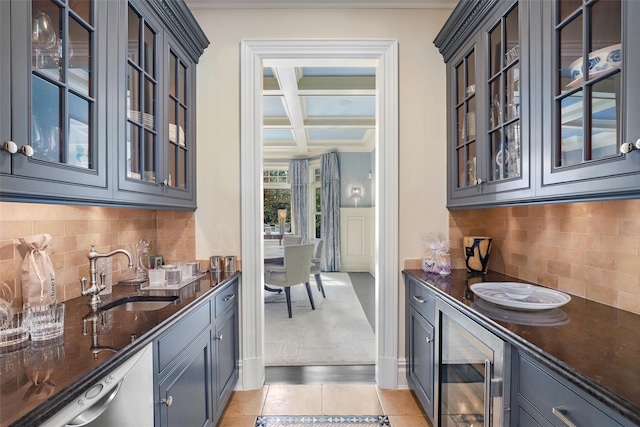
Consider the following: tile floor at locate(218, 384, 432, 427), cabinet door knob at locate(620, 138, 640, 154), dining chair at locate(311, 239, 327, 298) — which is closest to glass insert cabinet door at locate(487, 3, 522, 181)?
cabinet door knob at locate(620, 138, 640, 154)

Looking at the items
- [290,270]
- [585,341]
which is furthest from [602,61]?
[290,270]

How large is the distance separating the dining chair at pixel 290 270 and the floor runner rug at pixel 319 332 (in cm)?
32

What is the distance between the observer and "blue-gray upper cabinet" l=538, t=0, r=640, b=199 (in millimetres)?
972

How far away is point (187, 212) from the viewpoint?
245 centimetres

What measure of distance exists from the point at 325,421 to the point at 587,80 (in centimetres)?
222

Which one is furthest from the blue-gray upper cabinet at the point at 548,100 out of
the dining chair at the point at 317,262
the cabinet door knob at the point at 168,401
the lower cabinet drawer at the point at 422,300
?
the dining chair at the point at 317,262

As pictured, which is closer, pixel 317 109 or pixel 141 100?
pixel 141 100

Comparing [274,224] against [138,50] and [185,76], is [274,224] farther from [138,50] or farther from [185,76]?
[138,50]

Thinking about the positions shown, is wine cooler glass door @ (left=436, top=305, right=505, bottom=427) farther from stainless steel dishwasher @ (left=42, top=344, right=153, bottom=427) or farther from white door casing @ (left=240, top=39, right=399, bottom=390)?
stainless steel dishwasher @ (left=42, top=344, right=153, bottom=427)

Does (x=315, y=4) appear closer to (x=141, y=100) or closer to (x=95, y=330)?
(x=141, y=100)

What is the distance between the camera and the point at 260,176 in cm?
247

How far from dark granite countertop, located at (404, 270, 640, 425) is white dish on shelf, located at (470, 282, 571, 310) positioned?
4cm

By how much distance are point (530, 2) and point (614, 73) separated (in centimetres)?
64

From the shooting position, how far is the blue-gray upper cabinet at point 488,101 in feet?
4.88
